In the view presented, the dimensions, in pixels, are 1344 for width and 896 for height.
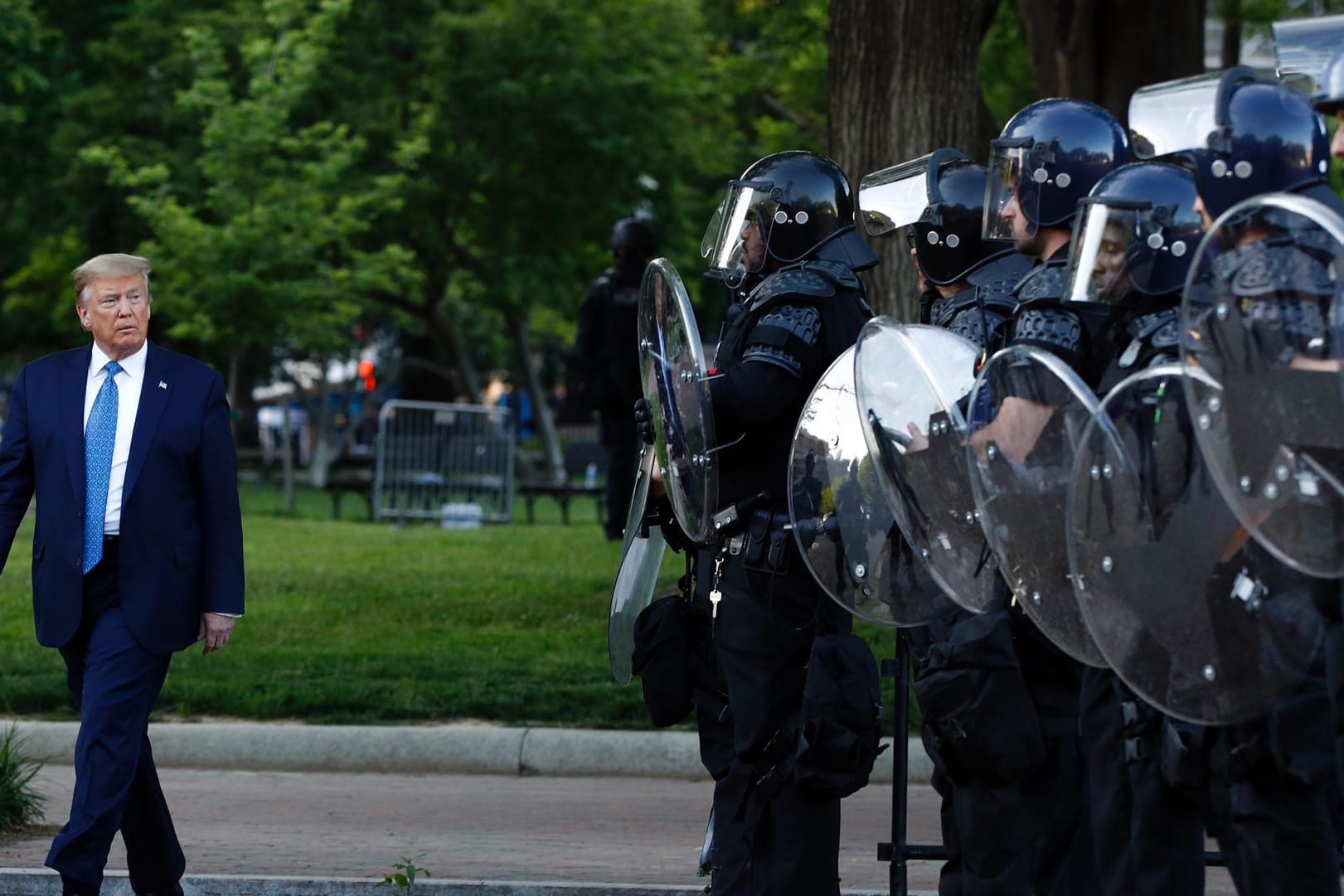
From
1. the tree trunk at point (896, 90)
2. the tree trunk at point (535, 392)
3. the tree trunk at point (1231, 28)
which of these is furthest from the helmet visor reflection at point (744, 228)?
the tree trunk at point (535, 392)

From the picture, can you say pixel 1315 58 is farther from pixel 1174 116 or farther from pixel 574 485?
pixel 574 485

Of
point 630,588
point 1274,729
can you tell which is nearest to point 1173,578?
point 1274,729

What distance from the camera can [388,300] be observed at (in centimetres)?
3195

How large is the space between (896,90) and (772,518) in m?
5.16

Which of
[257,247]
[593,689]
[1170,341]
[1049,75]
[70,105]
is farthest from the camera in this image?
[70,105]

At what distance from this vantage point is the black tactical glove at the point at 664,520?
5.11 metres

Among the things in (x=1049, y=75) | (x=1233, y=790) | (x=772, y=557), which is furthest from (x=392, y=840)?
(x=1049, y=75)

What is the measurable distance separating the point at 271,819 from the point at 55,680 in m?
2.37

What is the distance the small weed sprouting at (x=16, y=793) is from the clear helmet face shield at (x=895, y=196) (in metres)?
3.54

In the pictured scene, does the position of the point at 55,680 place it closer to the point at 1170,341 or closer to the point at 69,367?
the point at 69,367

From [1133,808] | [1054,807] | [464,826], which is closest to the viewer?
[1133,808]

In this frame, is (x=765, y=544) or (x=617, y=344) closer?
(x=765, y=544)

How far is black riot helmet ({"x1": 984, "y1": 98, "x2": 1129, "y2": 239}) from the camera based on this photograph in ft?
14.1

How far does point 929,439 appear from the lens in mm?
4121
